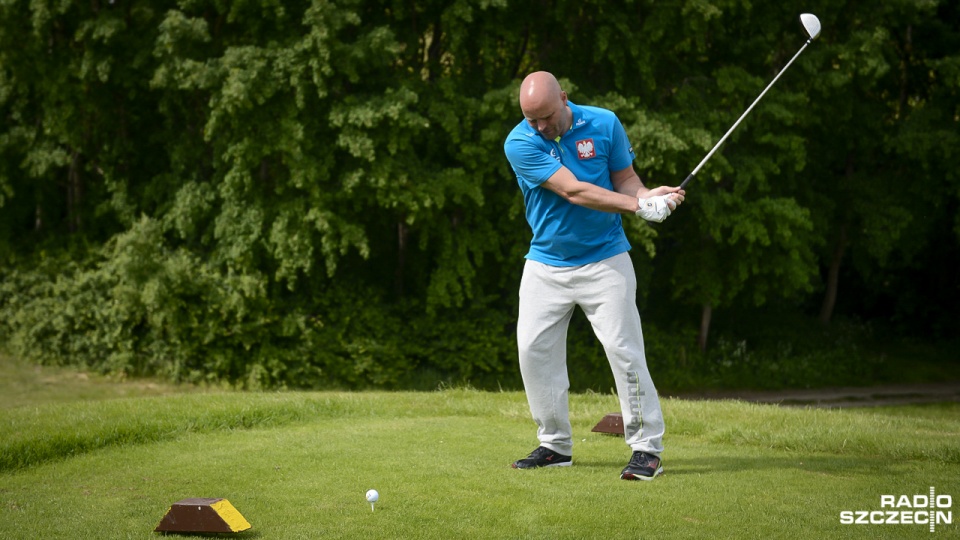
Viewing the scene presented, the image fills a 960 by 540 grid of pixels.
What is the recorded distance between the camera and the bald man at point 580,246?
538 cm

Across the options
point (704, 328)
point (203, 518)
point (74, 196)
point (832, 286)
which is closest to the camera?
point (203, 518)

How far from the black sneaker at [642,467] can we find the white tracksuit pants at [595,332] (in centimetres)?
5

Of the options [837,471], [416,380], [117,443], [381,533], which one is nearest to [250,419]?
[117,443]

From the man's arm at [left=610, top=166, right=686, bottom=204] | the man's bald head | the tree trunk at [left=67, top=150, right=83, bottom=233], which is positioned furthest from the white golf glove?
the tree trunk at [left=67, top=150, right=83, bottom=233]

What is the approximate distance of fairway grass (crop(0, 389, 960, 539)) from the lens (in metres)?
4.41

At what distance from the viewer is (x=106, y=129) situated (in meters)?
16.9

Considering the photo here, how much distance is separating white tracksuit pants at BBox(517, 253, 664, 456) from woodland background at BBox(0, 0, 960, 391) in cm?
902

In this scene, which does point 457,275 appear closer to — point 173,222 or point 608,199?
point 173,222

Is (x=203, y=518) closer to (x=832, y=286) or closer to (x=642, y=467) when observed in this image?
(x=642, y=467)

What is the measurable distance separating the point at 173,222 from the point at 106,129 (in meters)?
2.32

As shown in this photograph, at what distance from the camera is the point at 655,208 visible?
5227 millimetres

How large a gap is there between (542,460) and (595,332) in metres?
0.78

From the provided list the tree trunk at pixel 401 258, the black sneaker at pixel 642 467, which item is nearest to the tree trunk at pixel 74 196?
the tree trunk at pixel 401 258

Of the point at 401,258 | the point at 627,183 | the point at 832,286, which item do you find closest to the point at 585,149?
the point at 627,183
